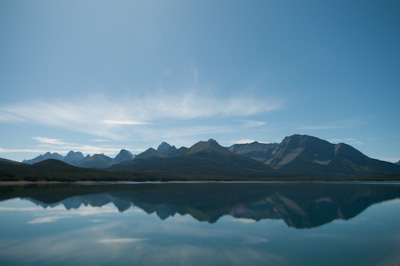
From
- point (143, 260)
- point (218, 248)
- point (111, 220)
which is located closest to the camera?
point (143, 260)

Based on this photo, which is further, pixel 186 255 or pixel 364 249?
pixel 364 249

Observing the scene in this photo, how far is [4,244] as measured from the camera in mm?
30578

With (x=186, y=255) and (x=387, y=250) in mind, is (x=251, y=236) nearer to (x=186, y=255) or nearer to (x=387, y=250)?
(x=186, y=255)

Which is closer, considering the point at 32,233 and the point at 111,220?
the point at 32,233

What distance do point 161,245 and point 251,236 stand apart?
13156mm

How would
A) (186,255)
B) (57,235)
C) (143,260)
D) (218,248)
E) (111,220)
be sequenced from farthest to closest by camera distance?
(111,220) → (57,235) → (218,248) → (186,255) → (143,260)

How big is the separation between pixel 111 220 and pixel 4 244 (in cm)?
1970

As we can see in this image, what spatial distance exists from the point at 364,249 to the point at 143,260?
25501 mm

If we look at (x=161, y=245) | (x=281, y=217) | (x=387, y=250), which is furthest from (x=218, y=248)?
(x=281, y=217)

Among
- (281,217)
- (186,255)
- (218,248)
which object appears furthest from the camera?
(281,217)

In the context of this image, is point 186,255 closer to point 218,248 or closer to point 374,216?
point 218,248

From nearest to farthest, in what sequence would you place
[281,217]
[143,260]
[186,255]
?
[143,260] < [186,255] < [281,217]

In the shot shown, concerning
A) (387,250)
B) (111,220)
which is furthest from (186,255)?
(111,220)

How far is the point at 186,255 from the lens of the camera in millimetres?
27344
